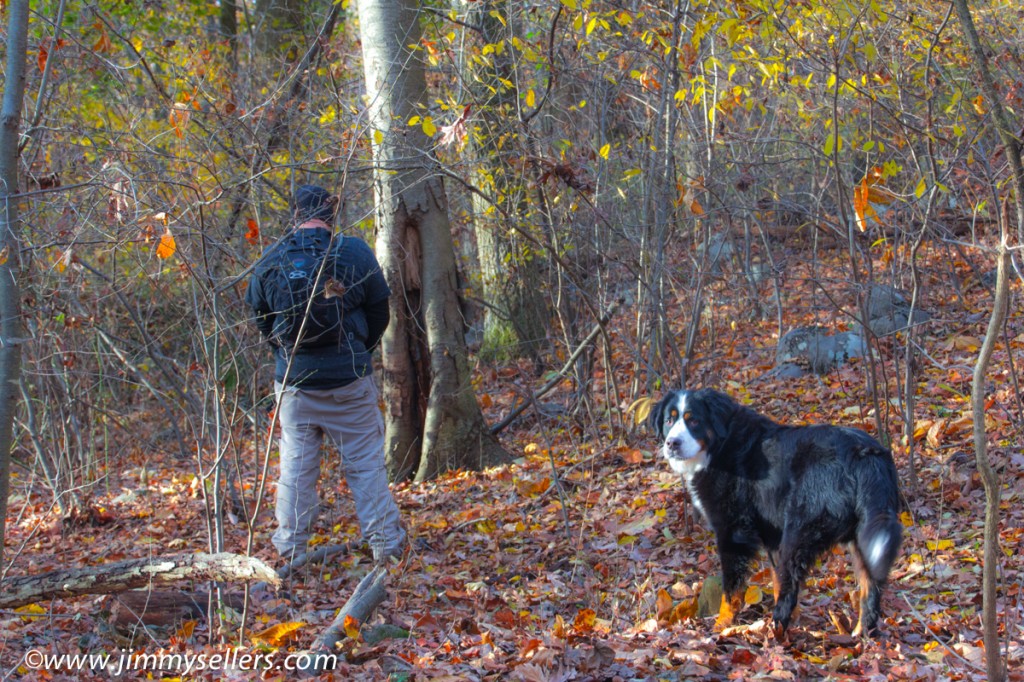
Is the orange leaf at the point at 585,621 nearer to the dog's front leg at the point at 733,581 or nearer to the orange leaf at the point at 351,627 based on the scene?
the dog's front leg at the point at 733,581

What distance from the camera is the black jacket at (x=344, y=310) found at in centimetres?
572

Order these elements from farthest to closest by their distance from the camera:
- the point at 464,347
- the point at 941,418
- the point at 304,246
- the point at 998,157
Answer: the point at 464,347
the point at 998,157
the point at 941,418
the point at 304,246

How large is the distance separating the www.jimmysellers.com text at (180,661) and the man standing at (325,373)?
1407 millimetres

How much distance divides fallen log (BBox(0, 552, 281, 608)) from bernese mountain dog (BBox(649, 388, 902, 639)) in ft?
→ 7.77

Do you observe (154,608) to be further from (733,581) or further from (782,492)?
(782,492)

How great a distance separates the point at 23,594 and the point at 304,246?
2.56 metres

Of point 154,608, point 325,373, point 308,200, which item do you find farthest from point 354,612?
point 308,200

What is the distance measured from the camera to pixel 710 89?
7.88 m

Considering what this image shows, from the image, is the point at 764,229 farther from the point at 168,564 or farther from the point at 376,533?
the point at 168,564

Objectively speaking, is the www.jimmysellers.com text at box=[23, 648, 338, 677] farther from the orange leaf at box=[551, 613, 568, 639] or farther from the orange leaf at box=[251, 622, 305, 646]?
the orange leaf at box=[551, 613, 568, 639]

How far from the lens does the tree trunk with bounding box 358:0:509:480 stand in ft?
24.3

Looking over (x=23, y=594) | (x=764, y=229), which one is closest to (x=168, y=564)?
(x=23, y=594)

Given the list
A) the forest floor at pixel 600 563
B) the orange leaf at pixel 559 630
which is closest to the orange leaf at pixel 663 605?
the forest floor at pixel 600 563

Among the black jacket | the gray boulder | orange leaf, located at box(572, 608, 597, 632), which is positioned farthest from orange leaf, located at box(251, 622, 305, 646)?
the gray boulder
